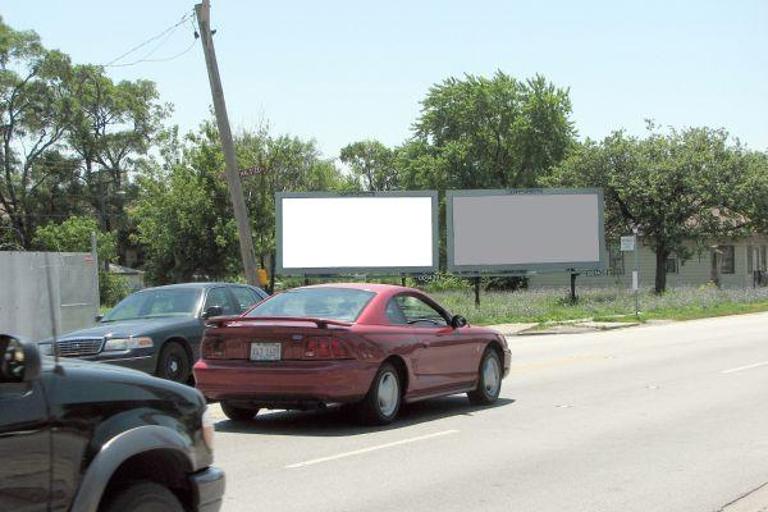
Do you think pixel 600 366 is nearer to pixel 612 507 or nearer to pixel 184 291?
pixel 184 291

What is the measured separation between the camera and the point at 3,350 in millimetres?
3631

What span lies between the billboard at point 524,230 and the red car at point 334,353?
25.3m

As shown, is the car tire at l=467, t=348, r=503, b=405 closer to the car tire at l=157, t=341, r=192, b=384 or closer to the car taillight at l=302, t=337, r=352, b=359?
the car taillight at l=302, t=337, r=352, b=359

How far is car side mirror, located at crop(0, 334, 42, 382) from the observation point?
356 cm

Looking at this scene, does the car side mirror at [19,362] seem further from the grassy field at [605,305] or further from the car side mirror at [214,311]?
the grassy field at [605,305]

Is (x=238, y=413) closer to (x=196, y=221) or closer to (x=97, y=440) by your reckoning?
(x=97, y=440)

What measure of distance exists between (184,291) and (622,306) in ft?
77.7

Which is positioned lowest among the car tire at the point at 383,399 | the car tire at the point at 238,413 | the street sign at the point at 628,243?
the car tire at the point at 238,413

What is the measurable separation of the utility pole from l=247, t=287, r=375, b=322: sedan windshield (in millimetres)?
11205

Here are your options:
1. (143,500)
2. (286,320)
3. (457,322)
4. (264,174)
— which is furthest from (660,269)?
(143,500)

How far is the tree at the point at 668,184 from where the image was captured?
41.9 m

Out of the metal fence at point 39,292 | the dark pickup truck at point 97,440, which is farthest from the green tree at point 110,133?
the dark pickup truck at point 97,440

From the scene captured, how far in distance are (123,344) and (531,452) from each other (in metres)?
5.72

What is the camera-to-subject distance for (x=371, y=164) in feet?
347
